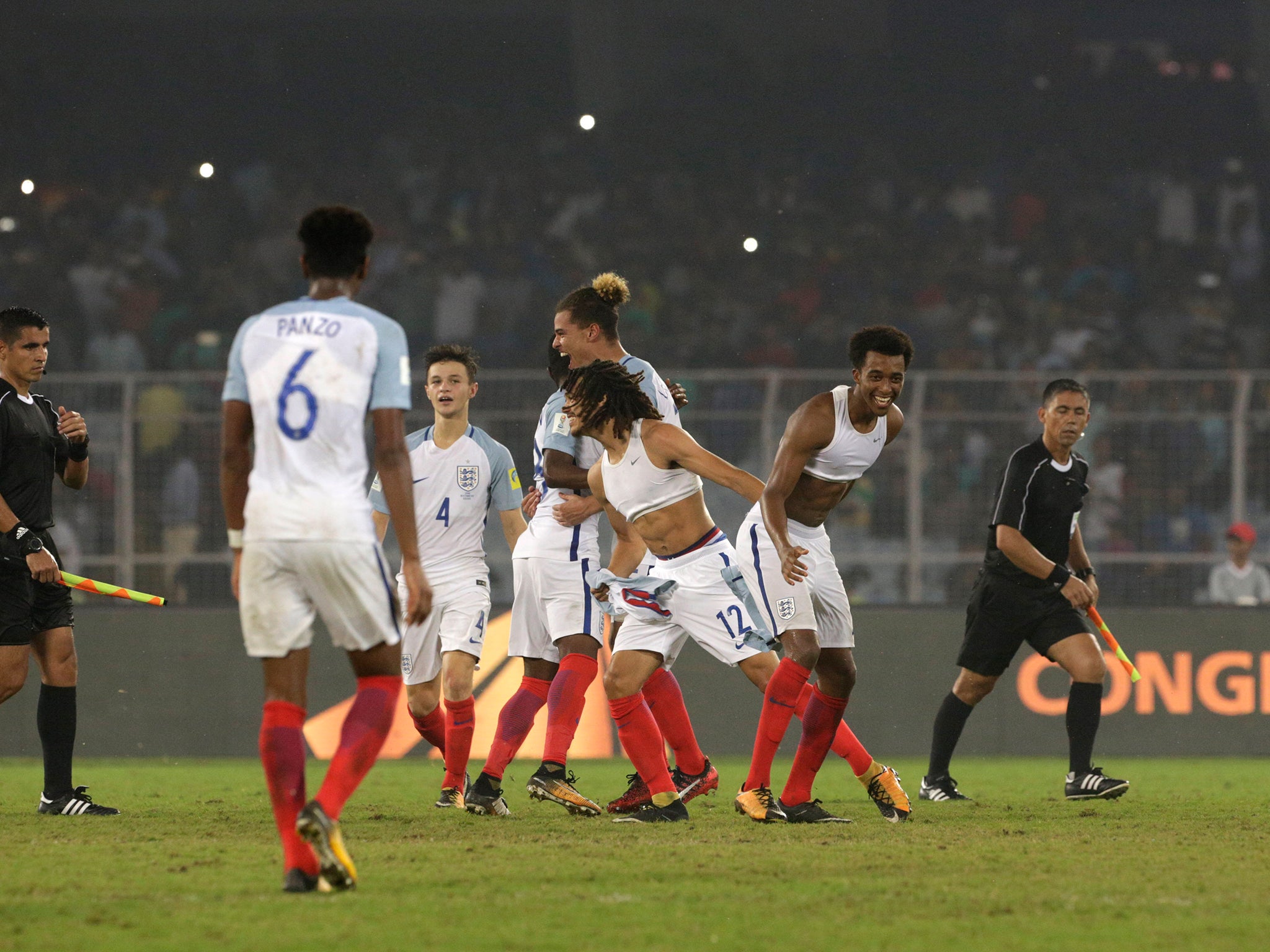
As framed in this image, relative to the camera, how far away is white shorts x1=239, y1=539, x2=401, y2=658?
5090 millimetres

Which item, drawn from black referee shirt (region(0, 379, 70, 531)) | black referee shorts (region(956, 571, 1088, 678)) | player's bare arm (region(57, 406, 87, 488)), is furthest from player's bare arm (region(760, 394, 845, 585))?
black referee shirt (region(0, 379, 70, 531))

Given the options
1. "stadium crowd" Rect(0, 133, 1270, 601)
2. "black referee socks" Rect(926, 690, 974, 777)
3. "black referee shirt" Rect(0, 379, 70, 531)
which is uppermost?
"stadium crowd" Rect(0, 133, 1270, 601)

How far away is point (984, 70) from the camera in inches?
930

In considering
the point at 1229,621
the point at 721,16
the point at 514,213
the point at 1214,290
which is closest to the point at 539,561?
the point at 1229,621

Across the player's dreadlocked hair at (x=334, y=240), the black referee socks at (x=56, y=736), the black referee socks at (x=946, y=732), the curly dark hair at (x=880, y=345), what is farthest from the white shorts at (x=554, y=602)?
the player's dreadlocked hair at (x=334, y=240)

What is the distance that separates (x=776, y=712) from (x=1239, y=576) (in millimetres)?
7206

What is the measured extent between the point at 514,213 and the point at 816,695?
1474 centimetres

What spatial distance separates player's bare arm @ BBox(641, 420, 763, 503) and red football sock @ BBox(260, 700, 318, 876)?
2.35 meters

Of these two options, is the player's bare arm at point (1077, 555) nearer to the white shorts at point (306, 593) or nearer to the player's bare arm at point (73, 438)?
the white shorts at point (306, 593)

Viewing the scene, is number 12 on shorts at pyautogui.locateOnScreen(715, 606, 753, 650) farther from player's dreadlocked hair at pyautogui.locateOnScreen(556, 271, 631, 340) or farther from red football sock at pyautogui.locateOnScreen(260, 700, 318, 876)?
red football sock at pyautogui.locateOnScreen(260, 700, 318, 876)

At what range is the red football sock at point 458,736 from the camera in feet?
27.1

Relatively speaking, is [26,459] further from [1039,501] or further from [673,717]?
[1039,501]

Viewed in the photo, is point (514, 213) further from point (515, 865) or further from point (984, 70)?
point (515, 865)

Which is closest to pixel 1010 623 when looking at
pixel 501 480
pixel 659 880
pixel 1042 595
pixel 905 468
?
pixel 1042 595
